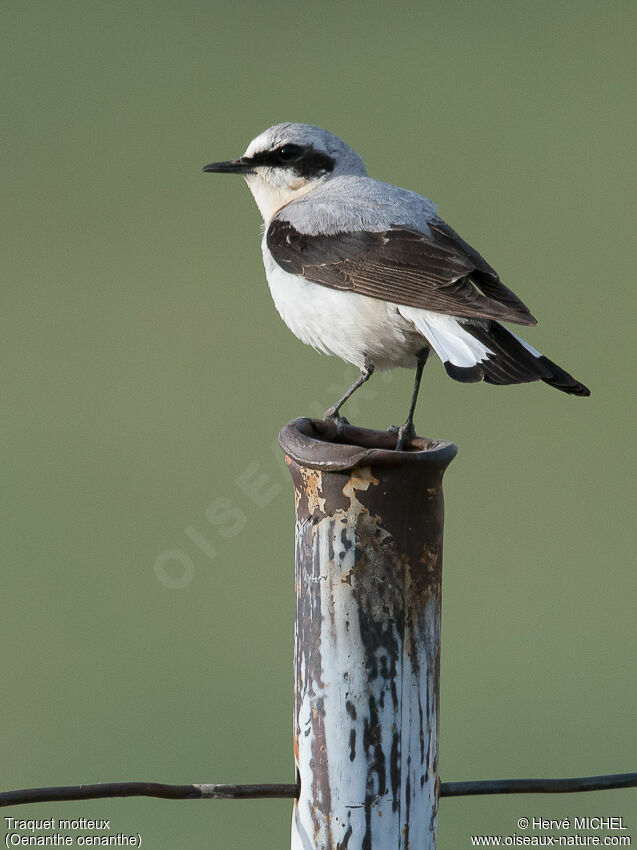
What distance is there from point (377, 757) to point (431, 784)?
0.13m

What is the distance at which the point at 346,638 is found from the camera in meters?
1.83

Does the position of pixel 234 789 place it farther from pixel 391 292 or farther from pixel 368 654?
pixel 391 292

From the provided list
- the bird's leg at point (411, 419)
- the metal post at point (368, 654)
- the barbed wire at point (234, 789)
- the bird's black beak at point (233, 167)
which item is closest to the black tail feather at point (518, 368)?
the bird's leg at point (411, 419)

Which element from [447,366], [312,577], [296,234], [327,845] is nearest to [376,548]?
[312,577]

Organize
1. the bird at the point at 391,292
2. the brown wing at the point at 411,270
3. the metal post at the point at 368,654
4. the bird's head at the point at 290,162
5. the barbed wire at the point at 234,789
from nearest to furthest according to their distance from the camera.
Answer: the barbed wire at the point at 234,789 → the metal post at the point at 368,654 → the bird at the point at 391,292 → the brown wing at the point at 411,270 → the bird's head at the point at 290,162

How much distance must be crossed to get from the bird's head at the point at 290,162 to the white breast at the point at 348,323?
614 mm

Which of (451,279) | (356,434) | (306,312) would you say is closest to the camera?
(356,434)

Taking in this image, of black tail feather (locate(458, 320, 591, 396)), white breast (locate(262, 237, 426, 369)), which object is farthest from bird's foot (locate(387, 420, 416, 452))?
white breast (locate(262, 237, 426, 369))

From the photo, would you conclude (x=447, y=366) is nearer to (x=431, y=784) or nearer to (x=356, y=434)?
(x=356, y=434)

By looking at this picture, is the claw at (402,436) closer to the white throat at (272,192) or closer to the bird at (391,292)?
the bird at (391,292)

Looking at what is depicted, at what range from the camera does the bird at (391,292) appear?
2568 millimetres

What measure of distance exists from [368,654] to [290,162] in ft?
7.22

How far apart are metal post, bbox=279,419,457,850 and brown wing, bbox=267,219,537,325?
3.02 ft

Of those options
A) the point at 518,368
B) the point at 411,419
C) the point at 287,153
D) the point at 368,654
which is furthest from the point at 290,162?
the point at 368,654
